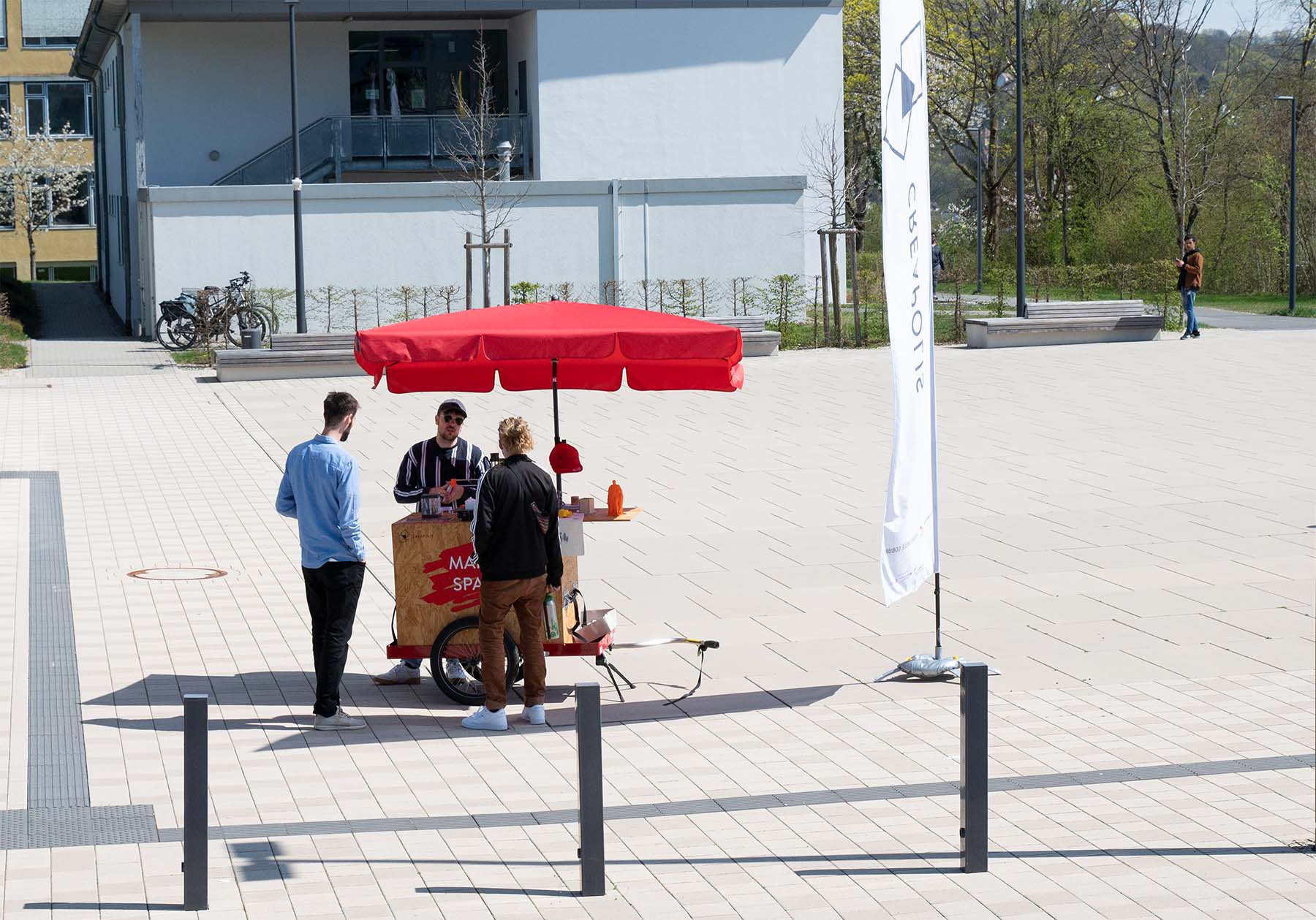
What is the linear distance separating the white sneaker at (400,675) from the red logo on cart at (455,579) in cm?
57

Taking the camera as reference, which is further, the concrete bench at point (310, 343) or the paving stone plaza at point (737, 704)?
the concrete bench at point (310, 343)

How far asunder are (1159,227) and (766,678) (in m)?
43.1

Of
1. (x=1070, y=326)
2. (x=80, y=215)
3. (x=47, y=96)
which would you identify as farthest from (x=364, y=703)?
(x=80, y=215)

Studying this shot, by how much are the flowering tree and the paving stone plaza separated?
5007 cm

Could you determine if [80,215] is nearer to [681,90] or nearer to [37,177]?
[37,177]

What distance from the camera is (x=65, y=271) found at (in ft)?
226

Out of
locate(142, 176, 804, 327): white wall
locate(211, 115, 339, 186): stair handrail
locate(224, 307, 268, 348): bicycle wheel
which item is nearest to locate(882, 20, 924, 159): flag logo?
locate(224, 307, 268, 348): bicycle wheel

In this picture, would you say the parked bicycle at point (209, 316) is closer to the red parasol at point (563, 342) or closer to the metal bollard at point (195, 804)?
the red parasol at point (563, 342)

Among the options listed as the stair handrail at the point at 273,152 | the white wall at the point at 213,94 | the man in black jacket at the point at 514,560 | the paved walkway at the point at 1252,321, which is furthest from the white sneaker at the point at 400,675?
the white wall at the point at 213,94

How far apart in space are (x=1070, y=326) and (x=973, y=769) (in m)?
24.5

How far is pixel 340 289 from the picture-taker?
3297 centimetres

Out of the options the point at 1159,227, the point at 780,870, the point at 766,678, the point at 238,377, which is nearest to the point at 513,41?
the point at 238,377

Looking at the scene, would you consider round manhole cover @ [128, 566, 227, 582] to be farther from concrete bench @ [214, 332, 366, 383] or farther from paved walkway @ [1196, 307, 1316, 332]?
paved walkway @ [1196, 307, 1316, 332]

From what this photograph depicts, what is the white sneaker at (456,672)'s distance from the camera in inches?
369
